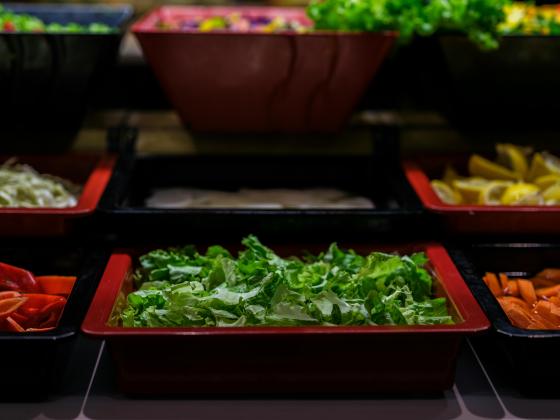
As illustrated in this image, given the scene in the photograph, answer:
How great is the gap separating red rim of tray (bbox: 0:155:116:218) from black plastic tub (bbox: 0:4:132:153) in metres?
0.17

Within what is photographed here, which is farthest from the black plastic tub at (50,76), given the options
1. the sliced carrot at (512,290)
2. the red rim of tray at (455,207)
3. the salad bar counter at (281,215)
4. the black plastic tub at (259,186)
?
the sliced carrot at (512,290)

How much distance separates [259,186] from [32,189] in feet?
2.40

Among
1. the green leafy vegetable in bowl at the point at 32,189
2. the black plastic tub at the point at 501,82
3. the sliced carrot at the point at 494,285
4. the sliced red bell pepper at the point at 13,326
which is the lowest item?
the green leafy vegetable in bowl at the point at 32,189

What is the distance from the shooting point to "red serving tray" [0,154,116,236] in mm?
2129

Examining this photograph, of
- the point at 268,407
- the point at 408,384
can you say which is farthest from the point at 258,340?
the point at 408,384

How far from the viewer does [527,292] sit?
81.9 inches

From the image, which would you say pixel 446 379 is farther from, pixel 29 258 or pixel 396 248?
pixel 29 258

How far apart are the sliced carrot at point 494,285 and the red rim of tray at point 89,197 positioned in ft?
3.60

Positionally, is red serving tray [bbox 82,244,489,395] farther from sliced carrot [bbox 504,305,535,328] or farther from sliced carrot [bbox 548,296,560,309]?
sliced carrot [bbox 548,296,560,309]

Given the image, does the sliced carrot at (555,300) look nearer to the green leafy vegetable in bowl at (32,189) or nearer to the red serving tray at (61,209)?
the red serving tray at (61,209)

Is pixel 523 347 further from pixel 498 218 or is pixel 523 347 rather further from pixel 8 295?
pixel 8 295

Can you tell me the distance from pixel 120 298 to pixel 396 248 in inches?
30.5

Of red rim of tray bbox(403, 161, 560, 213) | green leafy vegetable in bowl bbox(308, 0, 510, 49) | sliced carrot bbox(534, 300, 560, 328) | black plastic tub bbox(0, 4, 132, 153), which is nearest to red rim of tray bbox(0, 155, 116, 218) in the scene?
black plastic tub bbox(0, 4, 132, 153)

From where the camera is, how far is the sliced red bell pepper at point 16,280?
1.99m
